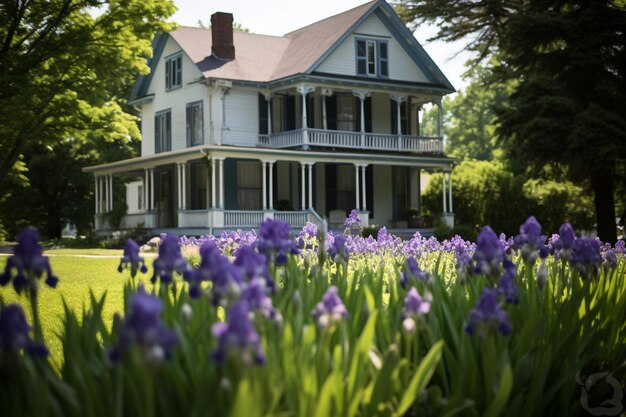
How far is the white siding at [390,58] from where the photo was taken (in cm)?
3156

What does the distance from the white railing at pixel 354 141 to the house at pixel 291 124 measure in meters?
0.05

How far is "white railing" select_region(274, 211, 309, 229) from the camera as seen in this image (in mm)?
28656

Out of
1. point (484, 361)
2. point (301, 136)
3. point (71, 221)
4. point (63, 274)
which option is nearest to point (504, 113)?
point (301, 136)

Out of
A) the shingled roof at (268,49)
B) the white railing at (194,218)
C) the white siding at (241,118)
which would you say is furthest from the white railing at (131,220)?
the shingled roof at (268,49)

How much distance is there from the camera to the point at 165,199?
109 feet

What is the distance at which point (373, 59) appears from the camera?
3275 cm

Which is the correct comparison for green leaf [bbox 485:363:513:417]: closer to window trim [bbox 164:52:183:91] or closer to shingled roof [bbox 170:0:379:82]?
shingled roof [bbox 170:0:379:82]

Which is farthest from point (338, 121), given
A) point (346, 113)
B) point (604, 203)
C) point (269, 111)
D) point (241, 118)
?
point (604, 203)

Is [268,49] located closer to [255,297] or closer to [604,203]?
[604,203]

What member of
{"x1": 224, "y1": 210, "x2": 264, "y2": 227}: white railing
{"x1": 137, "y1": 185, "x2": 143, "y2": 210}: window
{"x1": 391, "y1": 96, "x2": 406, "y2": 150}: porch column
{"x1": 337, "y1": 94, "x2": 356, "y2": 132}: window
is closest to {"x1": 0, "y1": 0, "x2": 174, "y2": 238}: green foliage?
{"x1": 224, "y1": 210, "x2": 264, "y2": 227}: white railing

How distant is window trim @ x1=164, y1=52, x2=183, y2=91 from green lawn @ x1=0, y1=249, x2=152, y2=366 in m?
14.1

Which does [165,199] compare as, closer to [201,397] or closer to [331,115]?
[331,115]

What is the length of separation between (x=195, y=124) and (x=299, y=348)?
29.5 meters

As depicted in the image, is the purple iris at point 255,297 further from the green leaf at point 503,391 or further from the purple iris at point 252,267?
the green leaf at point 503,391
